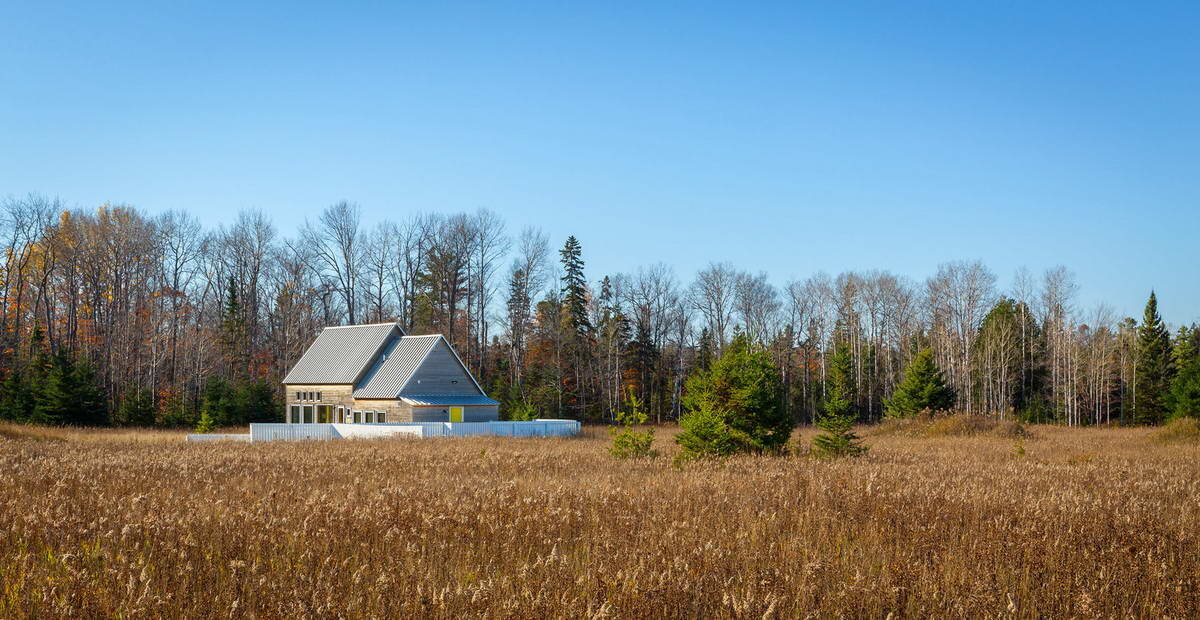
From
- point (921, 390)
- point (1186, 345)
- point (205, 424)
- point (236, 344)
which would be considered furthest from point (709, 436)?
point (1186, 345)

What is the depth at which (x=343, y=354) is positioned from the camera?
155 feet

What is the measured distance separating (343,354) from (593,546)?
42.6m

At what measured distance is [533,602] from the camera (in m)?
5.14

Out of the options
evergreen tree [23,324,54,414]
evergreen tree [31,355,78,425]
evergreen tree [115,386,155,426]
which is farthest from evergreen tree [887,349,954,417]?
evergreen tree [23,324,54,414]

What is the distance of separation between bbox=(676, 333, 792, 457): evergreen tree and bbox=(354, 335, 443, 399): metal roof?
2745 cm

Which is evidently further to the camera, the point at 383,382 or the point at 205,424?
the point at 383,382

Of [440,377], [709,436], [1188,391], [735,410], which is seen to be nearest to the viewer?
[709,436]

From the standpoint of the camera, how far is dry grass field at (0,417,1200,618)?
5.45 metres

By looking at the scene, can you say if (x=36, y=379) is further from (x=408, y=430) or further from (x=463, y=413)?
(x=408, y=430)

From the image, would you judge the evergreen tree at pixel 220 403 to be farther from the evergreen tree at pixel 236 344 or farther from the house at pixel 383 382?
the evergreen tree at pixel 236 344

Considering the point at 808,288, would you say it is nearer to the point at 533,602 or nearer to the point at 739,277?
the point at 739,277

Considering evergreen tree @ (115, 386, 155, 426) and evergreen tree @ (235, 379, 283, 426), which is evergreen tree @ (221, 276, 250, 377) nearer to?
evergreen tree @ (235, 379, 283, 426)

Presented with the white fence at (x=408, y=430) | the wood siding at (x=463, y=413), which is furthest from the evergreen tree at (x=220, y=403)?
the white fence at (x=408, y=430)

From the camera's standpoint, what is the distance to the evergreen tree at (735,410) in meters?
17.5
